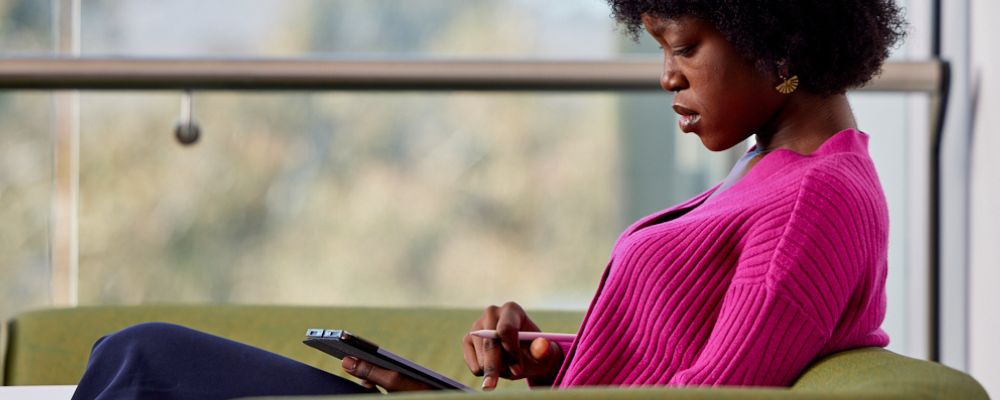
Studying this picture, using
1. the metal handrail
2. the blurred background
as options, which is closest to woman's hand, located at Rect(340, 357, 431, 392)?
the metal handrail

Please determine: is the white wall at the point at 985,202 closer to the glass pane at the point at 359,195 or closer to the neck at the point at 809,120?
the neck at the point at 809,120

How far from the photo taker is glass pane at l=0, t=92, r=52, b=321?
333 centimetres

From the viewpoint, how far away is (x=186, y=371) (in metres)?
1.51

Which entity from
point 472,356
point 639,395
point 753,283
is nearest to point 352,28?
point 472,356

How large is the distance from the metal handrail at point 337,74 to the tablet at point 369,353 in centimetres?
113

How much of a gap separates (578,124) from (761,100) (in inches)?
76.7

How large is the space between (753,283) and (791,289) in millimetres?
42

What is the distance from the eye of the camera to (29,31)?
342 centimetres

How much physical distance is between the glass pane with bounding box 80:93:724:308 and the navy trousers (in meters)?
1.81

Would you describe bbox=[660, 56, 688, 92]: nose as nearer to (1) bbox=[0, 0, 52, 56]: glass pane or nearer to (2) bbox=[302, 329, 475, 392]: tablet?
(2) bbox=[302, 329, 475, 392]: tablet

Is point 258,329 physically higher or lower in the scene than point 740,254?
lower

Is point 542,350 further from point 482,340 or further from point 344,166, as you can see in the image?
point 344,166

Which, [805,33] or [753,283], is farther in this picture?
[805,33]

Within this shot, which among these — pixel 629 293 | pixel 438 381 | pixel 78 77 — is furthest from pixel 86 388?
pixel 78 77
